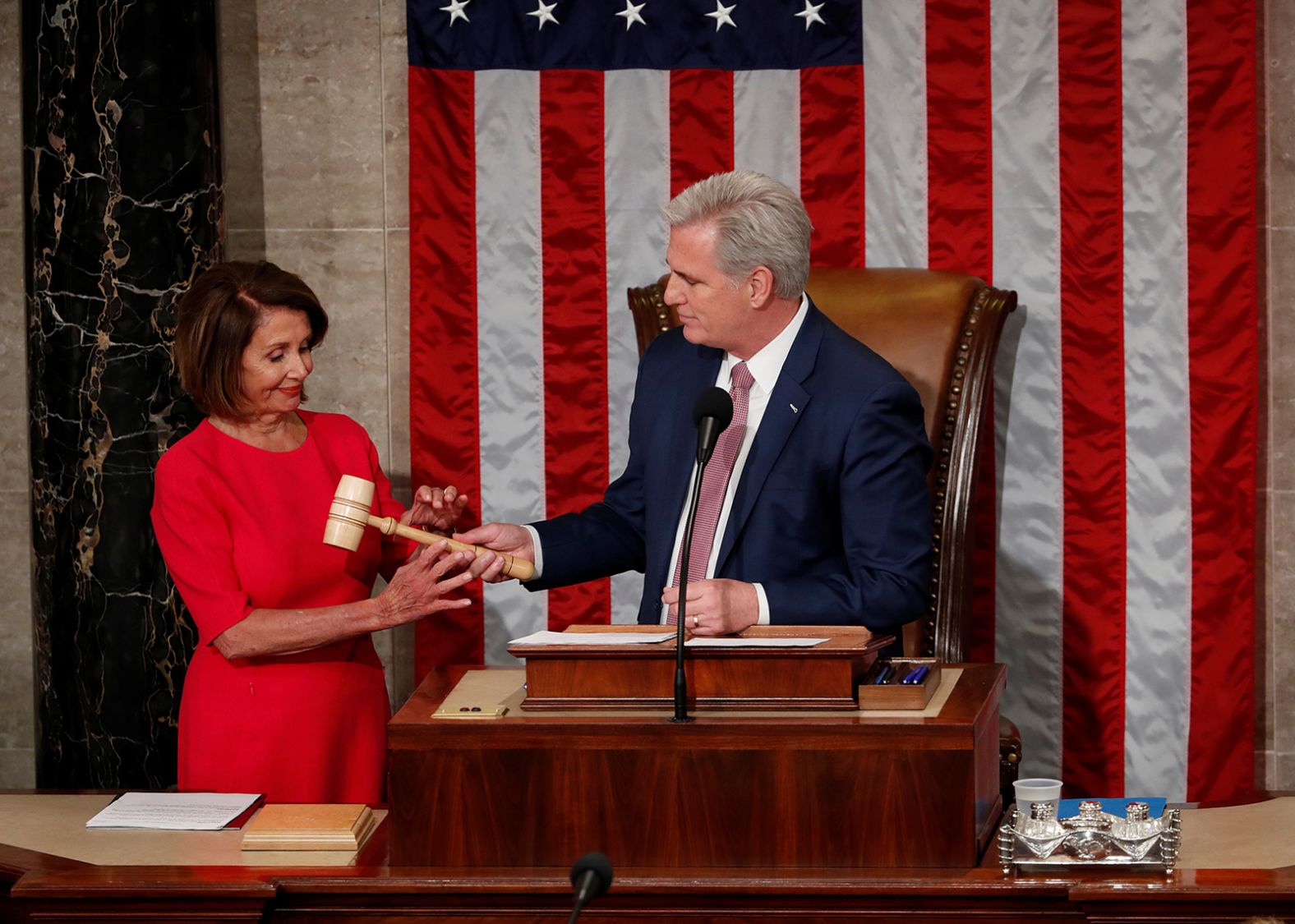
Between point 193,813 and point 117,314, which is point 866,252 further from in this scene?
point 193,813

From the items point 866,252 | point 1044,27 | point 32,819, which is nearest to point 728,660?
point 32,819

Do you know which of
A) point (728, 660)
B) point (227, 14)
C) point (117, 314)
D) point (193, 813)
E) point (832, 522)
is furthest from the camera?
point (227, 14)

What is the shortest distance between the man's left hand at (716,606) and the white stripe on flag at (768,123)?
6.76 feet

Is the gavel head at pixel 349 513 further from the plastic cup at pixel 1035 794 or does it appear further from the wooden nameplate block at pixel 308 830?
the plastic cup at pixel 1035 794

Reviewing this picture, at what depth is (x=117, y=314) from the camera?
14.3 feet

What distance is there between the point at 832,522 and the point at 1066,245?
163cm

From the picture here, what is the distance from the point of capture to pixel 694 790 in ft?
7.91

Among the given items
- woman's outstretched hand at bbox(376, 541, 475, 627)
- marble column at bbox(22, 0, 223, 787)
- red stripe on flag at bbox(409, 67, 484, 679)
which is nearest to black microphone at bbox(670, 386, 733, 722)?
woman's outstretched hand at bbox(376, 541, 475, 627)

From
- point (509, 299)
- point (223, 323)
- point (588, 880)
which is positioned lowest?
point (588, 880)

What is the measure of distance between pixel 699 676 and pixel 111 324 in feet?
8.22

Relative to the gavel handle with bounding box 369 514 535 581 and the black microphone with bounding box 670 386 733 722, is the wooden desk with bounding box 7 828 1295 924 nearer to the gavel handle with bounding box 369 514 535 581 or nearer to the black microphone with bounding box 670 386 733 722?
the black microphone with bounding box 670 386 733 722

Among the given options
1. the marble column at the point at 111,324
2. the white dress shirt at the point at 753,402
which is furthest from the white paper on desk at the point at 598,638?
the marble column at the point at 111,324

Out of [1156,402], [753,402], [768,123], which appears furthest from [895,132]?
[753,402]

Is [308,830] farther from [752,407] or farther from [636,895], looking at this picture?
[752,407]
